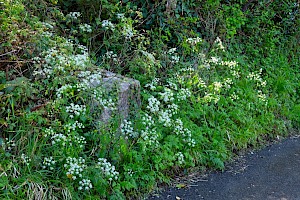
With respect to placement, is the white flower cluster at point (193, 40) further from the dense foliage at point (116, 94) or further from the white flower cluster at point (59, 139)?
the white flower cluster at point (59, 139)

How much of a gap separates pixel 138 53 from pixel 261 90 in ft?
8.05

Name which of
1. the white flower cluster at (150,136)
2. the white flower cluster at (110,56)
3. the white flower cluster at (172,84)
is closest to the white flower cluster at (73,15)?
the white flower cluster at (110,56)

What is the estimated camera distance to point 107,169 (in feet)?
12.1

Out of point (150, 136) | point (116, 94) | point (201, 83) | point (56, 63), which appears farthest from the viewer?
point (201, 83)

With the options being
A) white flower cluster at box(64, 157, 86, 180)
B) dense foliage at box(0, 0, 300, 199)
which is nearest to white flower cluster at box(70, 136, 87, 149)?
dense foliage at box(0, 0, 300, 199)

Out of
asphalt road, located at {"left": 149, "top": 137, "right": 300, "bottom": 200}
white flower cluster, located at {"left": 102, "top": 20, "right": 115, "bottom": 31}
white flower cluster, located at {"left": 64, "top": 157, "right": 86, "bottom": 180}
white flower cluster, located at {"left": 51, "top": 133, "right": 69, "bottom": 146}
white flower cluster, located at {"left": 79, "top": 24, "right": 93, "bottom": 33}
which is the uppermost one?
white flower cluster, located at {"left": 102, "top": 20, "right": 115, "bottom": 31}

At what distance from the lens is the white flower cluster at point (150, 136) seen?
4.18m

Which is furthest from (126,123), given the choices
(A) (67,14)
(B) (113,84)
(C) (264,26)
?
(C) (264,26)

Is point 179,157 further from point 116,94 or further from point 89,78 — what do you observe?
point 89,78

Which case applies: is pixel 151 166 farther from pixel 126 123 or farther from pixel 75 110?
pixel 75 110

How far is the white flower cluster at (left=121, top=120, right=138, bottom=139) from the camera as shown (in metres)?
4.18

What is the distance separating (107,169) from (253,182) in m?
1.80

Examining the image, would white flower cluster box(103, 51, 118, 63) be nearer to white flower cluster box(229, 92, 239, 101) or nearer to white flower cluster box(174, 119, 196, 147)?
white flower cluster box(174, 119, 196, 147)

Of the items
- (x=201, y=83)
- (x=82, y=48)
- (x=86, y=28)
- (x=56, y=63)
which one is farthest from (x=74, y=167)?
(x=201, y=83)
